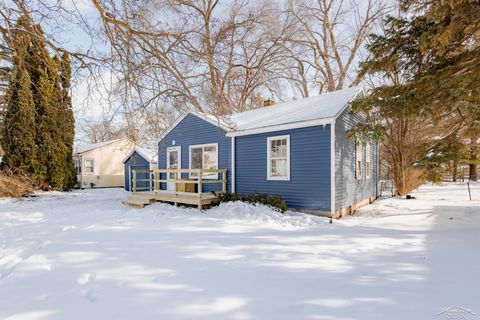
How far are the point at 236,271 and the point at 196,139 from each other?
8.15 m

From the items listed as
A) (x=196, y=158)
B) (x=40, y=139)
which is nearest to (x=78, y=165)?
(x=40, y=139)

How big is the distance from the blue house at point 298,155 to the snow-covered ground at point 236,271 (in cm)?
177

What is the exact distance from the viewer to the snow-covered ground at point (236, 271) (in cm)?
262

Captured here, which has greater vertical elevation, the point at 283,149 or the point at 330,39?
the point at 330,39

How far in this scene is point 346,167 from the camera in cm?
848

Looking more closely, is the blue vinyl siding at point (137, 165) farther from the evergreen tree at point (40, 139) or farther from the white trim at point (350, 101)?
the white trim at point (350, 101)

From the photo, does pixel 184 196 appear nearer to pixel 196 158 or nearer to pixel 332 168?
pixel 196 158

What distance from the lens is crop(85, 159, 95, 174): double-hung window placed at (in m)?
20.6

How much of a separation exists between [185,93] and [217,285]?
364cm

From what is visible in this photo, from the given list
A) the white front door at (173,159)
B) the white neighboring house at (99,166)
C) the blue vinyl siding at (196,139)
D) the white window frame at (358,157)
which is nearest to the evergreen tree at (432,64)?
the white window frame at (358,157)

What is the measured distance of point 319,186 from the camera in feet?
25.4

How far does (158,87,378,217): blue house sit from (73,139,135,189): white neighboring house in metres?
12.0

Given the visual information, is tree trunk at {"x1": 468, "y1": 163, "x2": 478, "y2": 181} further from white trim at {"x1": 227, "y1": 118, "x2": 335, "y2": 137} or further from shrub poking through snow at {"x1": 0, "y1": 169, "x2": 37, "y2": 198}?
shrub poking through snow at {"x1": 0, "y1": 169, "x2": 37, "y2": 198}

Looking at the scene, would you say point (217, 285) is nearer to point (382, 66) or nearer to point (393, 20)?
point (382, 66)
